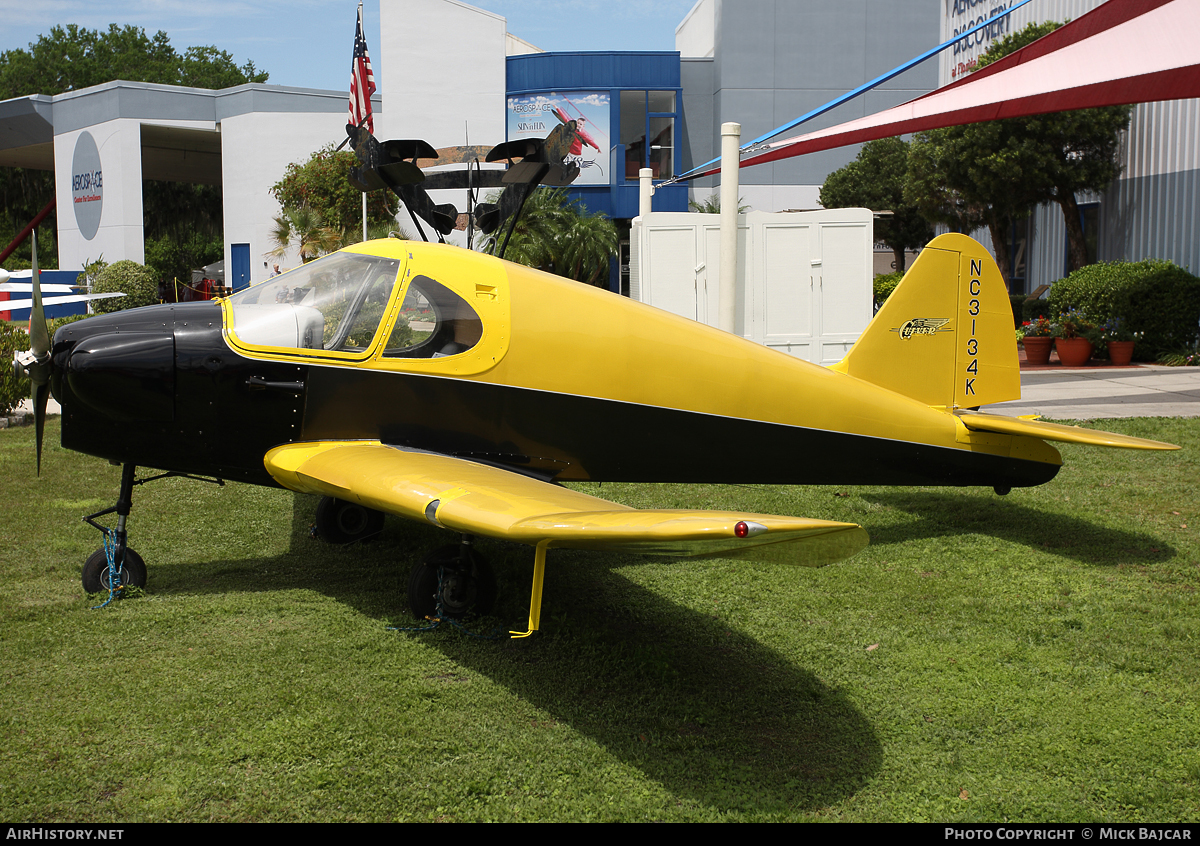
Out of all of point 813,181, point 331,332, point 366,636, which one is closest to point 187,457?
point 331,332

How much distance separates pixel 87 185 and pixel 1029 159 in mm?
38298

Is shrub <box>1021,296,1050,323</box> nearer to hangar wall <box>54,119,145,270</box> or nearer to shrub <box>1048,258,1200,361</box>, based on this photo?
shrub <box>1048,258,1200,361</box>

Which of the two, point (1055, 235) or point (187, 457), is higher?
point (1055, 235)

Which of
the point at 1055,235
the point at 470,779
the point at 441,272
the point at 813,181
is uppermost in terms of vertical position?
the point at 813,181

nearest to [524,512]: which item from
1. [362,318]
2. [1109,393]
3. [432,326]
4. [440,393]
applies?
[440,393]

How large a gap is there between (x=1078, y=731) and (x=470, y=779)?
2577 millimetres

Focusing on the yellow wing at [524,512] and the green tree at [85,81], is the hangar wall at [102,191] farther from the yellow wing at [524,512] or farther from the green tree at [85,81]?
the yellow wing at [524,512]

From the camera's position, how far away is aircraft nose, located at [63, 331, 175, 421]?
481 cm

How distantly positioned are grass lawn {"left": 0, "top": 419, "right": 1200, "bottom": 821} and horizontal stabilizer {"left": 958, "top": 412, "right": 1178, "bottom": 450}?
3.01 ft

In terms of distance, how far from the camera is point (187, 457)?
502 centimetres

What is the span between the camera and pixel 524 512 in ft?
11.9

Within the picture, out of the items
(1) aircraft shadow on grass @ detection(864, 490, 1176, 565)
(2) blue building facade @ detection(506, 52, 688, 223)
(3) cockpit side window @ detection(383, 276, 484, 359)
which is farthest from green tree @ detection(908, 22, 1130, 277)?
(3) cockpit side window @ detection(383, 276, 484, 359)
